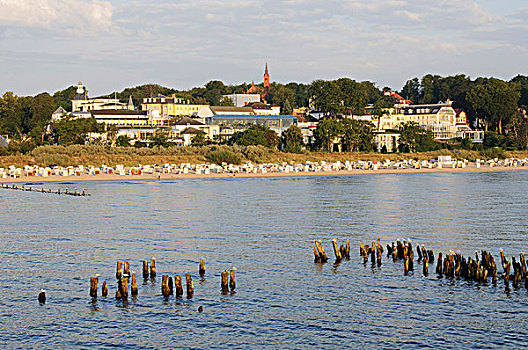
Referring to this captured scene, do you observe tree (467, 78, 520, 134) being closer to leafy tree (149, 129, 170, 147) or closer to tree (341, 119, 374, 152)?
tree (341, 119, 374, 152)

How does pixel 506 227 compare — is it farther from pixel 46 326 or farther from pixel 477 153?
pixel 477 153

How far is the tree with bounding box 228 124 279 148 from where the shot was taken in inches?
4003

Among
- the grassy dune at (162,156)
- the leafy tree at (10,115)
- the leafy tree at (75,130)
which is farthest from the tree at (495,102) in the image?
the leafy tree at (10,115)

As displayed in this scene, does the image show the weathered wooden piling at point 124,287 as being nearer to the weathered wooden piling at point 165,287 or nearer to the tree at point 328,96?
the weathered wooden piling at point 165,287

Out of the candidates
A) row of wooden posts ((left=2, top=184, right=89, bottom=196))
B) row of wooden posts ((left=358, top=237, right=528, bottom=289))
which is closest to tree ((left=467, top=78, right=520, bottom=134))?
row of wooden posts ((left=2, top=184, right=89, bottom=196))

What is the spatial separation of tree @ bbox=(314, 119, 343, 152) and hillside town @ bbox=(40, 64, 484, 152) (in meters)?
4.22

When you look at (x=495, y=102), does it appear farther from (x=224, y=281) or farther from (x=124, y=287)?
(x=124, y=287)

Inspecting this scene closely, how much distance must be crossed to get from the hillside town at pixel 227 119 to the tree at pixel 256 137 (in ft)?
10.5

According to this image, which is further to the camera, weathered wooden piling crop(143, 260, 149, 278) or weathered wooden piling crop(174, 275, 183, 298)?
weathered wooden piling crop(143, 260, 149, 278)

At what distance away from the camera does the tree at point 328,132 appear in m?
106

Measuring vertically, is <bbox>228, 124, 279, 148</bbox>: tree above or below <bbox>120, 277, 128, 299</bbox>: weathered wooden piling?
above

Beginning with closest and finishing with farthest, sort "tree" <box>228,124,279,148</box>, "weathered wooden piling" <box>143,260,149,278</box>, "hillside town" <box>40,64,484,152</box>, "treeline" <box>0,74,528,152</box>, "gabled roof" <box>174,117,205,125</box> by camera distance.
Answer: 1. "weathered wooden piling" <box>143,260,149,278</box>
2. "tree" <box>228,124,279,148</box>
3. "hillside town" <box>40,64,484,152</box>
4. "gabled roof" <box>174,117,205,125</box>
5. "treeline" <box>0,74,528,152</box>

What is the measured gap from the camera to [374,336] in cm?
1850

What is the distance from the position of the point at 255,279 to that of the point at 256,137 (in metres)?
78.4
